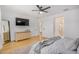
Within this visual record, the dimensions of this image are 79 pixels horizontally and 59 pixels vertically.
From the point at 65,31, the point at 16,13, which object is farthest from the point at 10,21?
the point at 65,31

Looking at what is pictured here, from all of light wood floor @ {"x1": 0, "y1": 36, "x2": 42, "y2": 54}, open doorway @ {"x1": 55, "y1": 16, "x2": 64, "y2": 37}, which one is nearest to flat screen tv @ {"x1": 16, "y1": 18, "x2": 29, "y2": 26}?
light wood floor @ {"x1": 0, "y1": 36, "x2": 42, "y2": 54}

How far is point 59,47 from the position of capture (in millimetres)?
1194

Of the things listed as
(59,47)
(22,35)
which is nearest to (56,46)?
(59,47)

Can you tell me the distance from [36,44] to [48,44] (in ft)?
0.67

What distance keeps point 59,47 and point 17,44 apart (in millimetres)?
702

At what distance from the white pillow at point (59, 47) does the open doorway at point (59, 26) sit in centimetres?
12

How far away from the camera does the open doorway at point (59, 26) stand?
122cm

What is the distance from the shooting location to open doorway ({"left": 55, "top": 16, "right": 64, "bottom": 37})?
1.22m

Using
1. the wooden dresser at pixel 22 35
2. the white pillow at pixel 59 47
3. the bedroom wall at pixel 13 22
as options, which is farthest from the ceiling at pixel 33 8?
the white pillow at pixel 59 47

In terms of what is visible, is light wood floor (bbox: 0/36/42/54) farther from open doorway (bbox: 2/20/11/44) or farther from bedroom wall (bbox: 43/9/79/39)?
bedroom wall (bbox: 43/9/79/39)

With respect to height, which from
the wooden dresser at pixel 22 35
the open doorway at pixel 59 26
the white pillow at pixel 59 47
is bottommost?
the white pillow at pixel 59 47

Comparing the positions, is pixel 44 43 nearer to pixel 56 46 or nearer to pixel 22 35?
pixel 56 46

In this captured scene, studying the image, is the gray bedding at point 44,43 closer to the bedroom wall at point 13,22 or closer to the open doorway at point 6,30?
the bedroom wall at point 13,22
